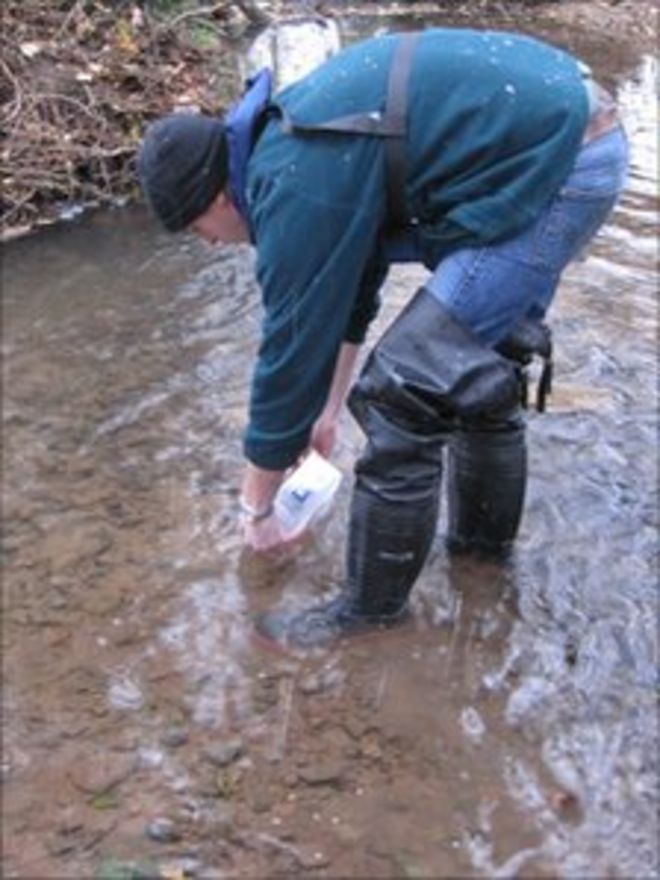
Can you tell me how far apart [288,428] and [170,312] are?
263 cm

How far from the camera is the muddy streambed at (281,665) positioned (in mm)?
2648

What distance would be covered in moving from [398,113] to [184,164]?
18.6 inches

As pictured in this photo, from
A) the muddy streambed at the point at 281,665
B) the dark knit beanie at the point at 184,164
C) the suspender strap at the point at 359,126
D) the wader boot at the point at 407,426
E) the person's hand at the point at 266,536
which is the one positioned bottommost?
the muddy streambed at the point at 281,665

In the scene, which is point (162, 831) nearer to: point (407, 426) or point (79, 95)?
point (407, 426)

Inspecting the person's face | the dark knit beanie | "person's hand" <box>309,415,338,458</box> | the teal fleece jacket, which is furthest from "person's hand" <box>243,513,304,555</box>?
the dark knit beanie

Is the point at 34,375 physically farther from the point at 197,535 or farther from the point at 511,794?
the point at 511,794

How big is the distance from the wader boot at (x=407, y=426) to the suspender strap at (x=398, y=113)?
27 centimetres

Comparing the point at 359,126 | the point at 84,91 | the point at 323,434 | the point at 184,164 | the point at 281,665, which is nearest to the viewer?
the point at 359,126

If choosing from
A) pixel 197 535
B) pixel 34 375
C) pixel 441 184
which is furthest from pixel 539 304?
pixel 34 375

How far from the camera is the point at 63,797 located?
2764mm

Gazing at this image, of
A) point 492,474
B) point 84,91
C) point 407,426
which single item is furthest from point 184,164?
point 84,91

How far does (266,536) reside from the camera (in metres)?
3.33

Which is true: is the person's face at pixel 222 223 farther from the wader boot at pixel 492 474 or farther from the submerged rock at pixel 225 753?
the submerged rock at pixel 225 753

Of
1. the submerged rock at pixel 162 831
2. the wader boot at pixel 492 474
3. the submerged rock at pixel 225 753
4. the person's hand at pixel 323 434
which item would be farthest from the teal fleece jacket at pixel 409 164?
the submerged rock at pixel 162 831
